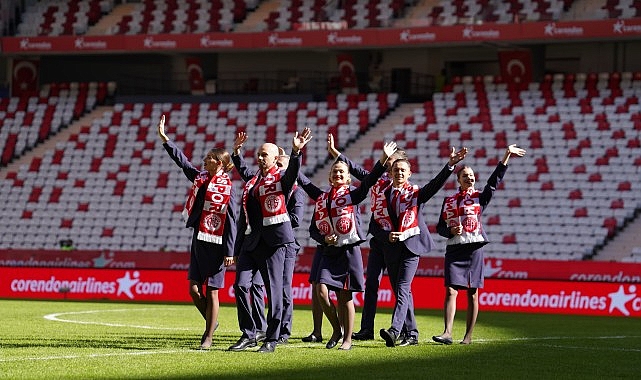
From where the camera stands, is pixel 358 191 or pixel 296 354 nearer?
pixel 296 354

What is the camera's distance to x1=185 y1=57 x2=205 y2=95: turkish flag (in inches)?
1789

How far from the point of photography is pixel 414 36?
40.1m

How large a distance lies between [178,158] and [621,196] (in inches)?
828

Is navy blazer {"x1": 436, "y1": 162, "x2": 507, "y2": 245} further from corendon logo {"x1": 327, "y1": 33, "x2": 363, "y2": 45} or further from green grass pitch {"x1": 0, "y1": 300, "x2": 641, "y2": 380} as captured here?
corendon logo {"x1": 327, "y1": 33, "x2": 363, "y2": 45}

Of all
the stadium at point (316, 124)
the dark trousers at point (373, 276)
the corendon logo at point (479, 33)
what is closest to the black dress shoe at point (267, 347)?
the dark trousers at point (373, 276)

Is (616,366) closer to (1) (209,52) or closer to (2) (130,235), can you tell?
(2) (130,235)

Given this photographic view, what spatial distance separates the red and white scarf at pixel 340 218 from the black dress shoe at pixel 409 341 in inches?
52.0

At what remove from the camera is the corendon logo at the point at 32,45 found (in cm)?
4450

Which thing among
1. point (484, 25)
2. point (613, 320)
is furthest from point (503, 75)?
point (613, 320)

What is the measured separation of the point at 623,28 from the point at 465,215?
74.1ft

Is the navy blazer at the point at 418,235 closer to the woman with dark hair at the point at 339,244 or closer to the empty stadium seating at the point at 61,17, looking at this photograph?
the woman with dark hair at the point at 339,244

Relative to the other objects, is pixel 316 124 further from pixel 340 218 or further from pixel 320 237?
pixel 340 218

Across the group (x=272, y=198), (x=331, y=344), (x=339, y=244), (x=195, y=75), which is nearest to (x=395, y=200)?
(x=339, y=244)

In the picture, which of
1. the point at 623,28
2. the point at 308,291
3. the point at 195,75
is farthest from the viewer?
the point at 195,75
